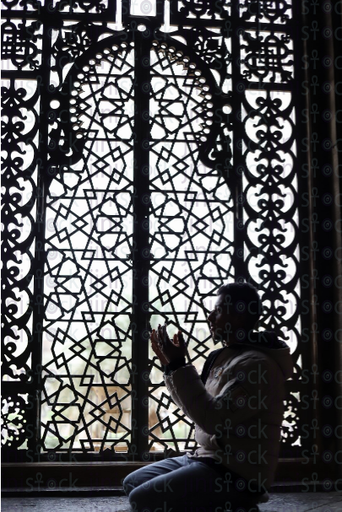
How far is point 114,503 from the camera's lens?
10.6ft

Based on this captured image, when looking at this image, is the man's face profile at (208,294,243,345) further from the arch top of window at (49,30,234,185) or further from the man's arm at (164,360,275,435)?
the arch top of window at (49,30,234,185)

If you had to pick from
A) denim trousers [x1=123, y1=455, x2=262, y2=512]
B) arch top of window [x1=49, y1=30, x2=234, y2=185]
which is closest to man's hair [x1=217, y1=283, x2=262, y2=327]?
denim trousers [x1=123, y1=455, x2=262, y2=512]

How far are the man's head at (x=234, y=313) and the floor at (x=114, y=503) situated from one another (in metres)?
0.97

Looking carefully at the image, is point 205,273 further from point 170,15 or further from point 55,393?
point 170,15

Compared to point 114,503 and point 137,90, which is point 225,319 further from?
point 137,90

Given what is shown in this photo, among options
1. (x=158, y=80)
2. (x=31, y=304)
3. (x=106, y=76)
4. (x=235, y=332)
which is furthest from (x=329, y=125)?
(x=31, y=304)

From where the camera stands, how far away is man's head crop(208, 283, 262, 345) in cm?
263

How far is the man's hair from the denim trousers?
1.94 feet

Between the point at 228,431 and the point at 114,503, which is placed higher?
the point at 228,431

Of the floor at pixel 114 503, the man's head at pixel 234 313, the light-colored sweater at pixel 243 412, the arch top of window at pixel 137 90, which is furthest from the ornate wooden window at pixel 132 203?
the light-colored sweater at pixel 243 412

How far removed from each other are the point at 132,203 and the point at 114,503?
1609mm

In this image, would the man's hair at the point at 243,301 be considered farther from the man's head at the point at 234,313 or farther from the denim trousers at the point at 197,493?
the denim trousers at the point at 197,493

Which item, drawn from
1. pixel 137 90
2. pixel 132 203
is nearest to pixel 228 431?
pixel 132 203

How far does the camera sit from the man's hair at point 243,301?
2639 millimetres
